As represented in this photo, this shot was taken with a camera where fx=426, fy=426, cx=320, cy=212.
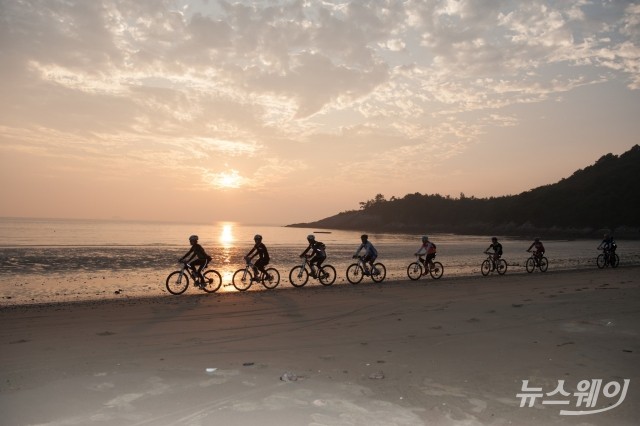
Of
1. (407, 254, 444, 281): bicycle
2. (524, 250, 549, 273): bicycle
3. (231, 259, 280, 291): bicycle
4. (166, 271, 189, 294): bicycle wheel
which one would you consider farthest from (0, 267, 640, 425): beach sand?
(524, 250, 549, 273): bicycle

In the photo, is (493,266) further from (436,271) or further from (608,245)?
(608,245)

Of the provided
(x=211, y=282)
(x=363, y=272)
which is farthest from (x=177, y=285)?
(x=363, y=272)

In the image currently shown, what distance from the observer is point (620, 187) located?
100m

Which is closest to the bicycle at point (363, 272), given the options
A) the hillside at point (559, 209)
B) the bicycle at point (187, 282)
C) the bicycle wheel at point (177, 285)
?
Result: the bicycle at point (187, 282)

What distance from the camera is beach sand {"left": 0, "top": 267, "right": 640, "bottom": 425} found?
5.02 meters

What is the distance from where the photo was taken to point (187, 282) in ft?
54.4

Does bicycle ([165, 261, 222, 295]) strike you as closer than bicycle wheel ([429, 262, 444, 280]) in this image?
Yes

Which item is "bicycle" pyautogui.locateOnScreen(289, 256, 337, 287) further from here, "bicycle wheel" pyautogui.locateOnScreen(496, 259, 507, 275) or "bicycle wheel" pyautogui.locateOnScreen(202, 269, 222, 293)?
"bicycle wheel" pyautogui.locateOnScreen(496, 259, 507, 275)

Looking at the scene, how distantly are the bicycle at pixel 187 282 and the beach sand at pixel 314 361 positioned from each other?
10.9ft

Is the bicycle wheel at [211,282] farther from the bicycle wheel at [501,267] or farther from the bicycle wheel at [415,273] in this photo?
the bicycle wheel at [501,267]

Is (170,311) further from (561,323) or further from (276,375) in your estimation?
(561,323)

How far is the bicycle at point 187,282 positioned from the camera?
1625 cm

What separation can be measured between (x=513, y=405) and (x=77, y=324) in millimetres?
9346

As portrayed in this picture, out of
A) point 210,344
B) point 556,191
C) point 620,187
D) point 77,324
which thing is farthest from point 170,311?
point 556,191
